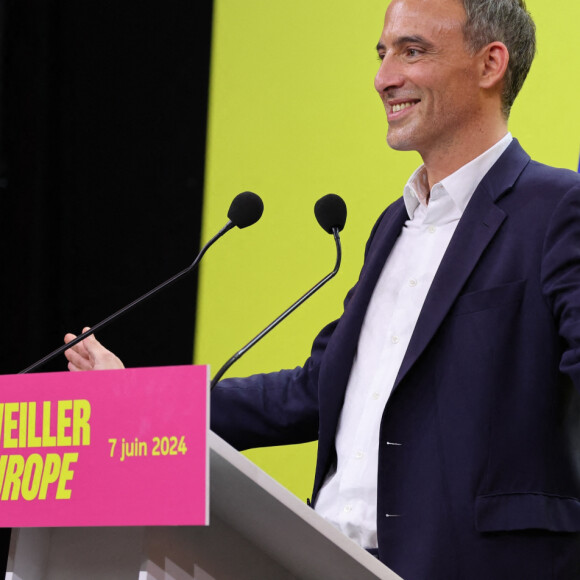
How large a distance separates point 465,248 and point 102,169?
1529 mm

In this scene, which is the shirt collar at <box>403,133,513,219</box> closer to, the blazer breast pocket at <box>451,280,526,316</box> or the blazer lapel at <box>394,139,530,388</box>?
the blazer lapel at <box>394,139,530,388</box>

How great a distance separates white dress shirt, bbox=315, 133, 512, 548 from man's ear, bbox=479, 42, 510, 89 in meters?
0.11

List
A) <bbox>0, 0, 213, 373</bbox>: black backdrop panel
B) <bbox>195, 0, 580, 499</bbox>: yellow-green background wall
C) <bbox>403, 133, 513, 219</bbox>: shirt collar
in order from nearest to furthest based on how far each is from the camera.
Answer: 1. <bbox>403, 133, 513, 219</bbox>: shirt collar
2. <bbox>195, 0, 580, 499</bbox>: yellow-green background wall
3. <bbox>0, 0, 213, 373</bbox>: black backdrop panel

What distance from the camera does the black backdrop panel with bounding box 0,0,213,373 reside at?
108 inches

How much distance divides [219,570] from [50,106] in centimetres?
198

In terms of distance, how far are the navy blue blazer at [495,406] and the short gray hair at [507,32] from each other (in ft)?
0.92

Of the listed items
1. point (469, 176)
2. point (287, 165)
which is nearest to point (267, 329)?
point (469, 176)

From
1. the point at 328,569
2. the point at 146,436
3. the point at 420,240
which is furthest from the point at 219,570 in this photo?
the point at 420,240

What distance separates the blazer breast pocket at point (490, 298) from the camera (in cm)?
150

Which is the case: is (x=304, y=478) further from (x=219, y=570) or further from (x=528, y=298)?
(x=219, y=570)

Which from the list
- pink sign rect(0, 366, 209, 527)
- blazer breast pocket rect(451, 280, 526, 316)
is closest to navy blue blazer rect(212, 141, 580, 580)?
blazer breast pocket rect(451, 280, 526, 316)

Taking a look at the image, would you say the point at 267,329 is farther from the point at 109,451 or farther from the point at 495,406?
the point at 109,451

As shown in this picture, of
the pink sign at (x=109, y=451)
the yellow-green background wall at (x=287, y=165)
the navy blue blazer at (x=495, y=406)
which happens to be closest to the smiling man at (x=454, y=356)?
the navy blue blazer at (x=495, y=406)

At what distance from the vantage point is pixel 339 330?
69.6 inches
